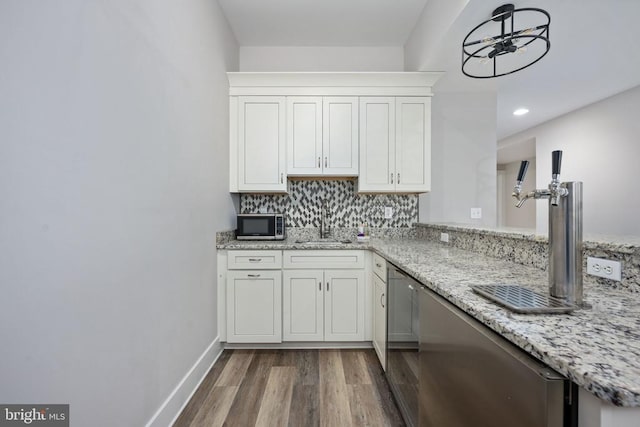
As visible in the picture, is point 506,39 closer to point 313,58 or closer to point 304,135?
point 304,135

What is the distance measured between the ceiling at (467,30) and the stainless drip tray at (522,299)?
1735 millimetres

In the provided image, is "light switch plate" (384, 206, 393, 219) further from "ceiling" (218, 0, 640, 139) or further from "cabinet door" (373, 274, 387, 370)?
"ceiling" (218, 0, 640, 139)

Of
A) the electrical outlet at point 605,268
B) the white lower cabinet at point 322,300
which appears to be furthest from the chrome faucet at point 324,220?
the electrical outlet at point 605,268

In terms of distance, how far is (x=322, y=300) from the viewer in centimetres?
232

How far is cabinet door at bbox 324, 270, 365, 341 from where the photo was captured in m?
2.30

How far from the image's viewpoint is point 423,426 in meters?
1.15

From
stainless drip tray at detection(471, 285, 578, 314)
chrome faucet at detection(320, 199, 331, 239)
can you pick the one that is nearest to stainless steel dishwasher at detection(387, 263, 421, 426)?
stainless drip tray at detection(471, 285, 578, 314)

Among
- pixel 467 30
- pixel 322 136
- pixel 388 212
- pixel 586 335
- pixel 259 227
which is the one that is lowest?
pixel 586 335

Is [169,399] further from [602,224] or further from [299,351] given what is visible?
[602,224]

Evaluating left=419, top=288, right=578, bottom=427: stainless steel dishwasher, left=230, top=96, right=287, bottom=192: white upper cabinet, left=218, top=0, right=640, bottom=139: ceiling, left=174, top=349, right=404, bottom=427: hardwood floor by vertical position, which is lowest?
left=174, top=349, right=404, bottom=427: hardwood floor

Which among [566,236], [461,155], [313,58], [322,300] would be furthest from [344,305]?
[313,58]

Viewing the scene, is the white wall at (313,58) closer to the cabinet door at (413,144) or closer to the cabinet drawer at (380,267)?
the cabinet door at (413,144)

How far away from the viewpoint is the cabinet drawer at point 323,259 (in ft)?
7.60

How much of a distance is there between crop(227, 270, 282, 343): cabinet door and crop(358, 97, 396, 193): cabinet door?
1244mm
